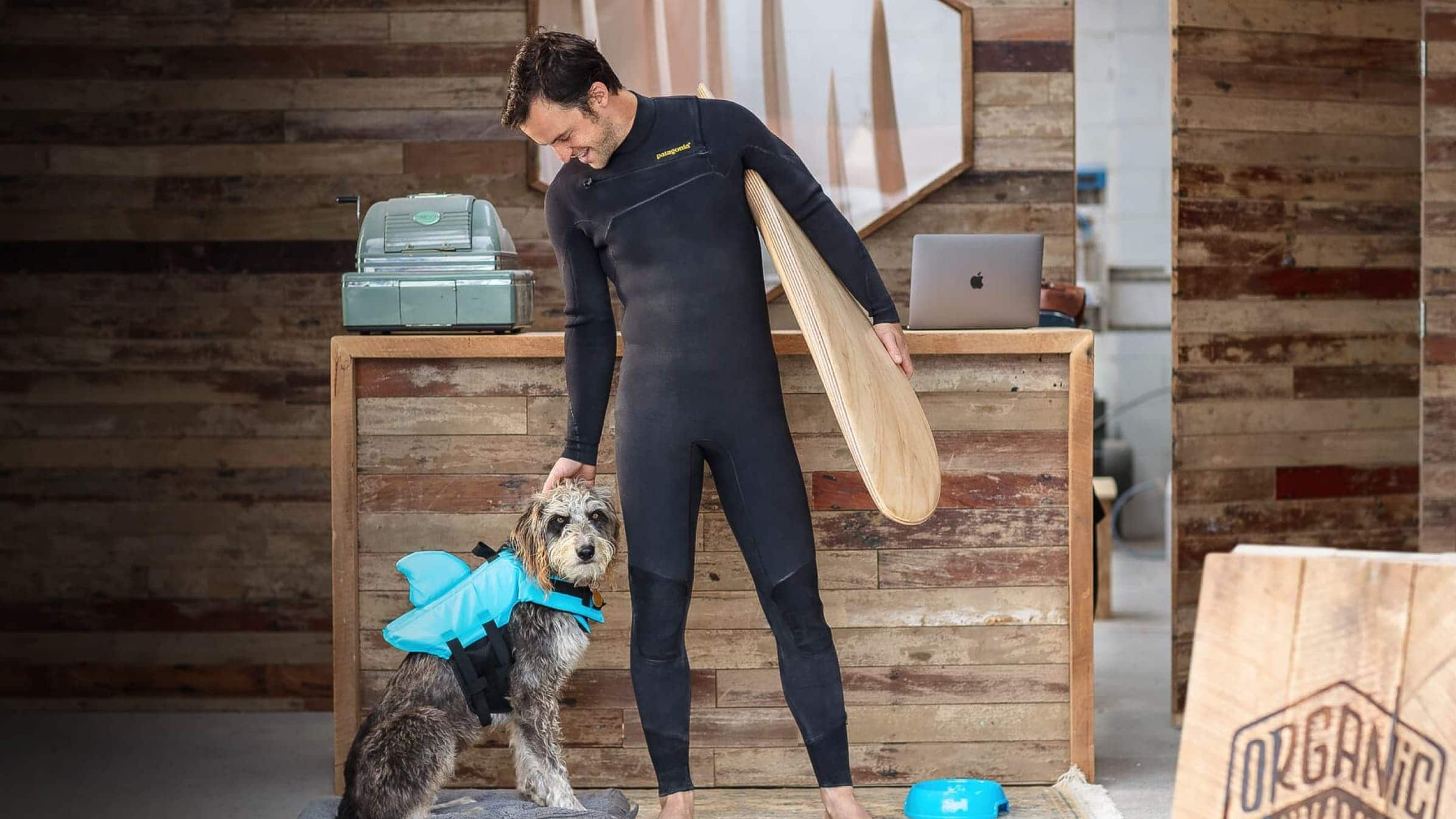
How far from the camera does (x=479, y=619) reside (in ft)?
8.41

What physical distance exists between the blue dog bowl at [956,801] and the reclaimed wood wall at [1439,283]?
5.07 ft

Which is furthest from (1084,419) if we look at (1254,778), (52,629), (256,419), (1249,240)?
(52,629)

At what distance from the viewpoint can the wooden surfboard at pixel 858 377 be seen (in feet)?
7.75

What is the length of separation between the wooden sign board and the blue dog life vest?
144 centimetres

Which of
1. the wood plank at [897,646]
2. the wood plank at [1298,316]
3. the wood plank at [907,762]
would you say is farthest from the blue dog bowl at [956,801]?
the wood plank at [1298,316]

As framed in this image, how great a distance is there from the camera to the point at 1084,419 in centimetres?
292

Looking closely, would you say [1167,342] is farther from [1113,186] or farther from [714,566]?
[714,566]

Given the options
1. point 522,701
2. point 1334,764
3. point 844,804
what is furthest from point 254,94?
point 1334,764

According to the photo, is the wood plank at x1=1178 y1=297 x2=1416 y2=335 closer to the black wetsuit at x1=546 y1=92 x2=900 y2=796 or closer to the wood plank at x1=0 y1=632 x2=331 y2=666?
the black wetsuit at x1=546 y1=92 x2=900 y2=796

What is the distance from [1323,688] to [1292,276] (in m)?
2.85

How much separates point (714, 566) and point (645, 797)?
1.79ft

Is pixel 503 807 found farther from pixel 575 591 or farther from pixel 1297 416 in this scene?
pixel 1297 416

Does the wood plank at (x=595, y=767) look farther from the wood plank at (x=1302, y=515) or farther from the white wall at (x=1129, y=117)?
the white wall at (x=1129, y=117)

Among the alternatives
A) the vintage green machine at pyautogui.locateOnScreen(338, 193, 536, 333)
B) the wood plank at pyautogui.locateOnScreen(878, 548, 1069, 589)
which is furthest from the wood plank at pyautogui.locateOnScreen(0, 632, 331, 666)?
the wood plank at pyautogui.locateOnScreen(878, 548, 1069, 589)
